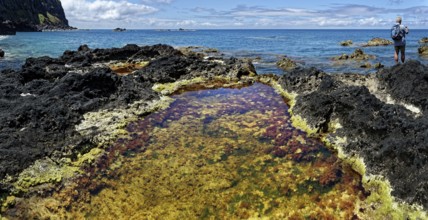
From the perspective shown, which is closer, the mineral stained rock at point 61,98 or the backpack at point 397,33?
the mineral stained rock at point 61,98

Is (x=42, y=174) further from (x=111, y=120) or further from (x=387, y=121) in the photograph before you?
(x=387, y=121)

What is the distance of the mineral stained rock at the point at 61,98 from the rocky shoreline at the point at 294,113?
0.04 meters

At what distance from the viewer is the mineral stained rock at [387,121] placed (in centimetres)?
919

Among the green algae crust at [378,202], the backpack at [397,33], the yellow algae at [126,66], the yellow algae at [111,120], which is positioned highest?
the backpack at [397,33]

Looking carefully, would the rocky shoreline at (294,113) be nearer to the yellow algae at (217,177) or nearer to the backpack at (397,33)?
the yellow algae at (217,177)

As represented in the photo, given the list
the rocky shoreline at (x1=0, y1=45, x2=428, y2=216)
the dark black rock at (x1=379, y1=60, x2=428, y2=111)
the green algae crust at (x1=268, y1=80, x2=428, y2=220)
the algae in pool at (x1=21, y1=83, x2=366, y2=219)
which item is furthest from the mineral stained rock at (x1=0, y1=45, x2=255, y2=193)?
the dark black rock at (x1=379, y1=60, x2=428, y2=111)

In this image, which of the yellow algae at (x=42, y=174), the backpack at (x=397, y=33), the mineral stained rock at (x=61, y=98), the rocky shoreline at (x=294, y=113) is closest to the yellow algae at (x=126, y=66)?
the mineral stained rock at (x=61, y=98)

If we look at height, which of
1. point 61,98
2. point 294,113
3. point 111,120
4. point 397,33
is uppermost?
point 397,33

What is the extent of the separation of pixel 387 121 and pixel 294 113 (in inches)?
217

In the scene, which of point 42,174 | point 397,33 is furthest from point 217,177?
point 397,33

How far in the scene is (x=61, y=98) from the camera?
1678cm

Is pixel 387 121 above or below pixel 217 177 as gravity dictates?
above

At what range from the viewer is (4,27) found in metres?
136

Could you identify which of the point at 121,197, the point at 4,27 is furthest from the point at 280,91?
the point at 4,27
